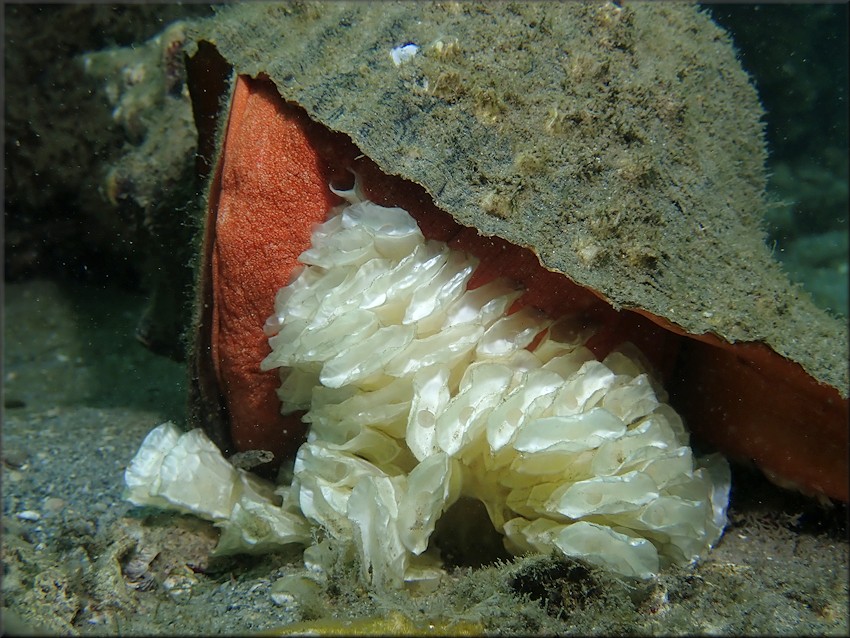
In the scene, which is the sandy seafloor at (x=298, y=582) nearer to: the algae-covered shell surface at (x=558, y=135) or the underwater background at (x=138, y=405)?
the underwater background at (x=138, y=405)

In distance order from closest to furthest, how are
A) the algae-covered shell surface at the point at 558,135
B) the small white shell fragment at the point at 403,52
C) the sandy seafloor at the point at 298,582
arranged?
the sandy seafloor at the point at 298,582
the algae-covered shell surface at the point at 558,135
the small white shell fragment at the point at 403,52

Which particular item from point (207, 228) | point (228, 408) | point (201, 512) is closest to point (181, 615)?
point (201, 512)

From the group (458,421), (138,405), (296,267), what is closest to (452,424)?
(458,421)

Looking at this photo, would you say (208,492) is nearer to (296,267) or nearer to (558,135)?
(296,267)

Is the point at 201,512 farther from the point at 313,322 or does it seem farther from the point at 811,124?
the point at 811,124

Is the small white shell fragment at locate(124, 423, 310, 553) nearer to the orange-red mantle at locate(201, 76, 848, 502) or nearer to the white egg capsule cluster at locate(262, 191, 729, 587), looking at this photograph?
the white egg capsule cluster at locate(262, 191, 729, 587)

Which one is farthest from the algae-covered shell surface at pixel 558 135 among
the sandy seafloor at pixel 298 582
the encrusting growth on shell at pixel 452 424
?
the sandy seafloor at pixel 298 582

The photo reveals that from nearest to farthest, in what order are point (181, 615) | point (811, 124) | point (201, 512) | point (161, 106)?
point (181, 615), point (201, 512), point (161, 106), point (811, 124)
